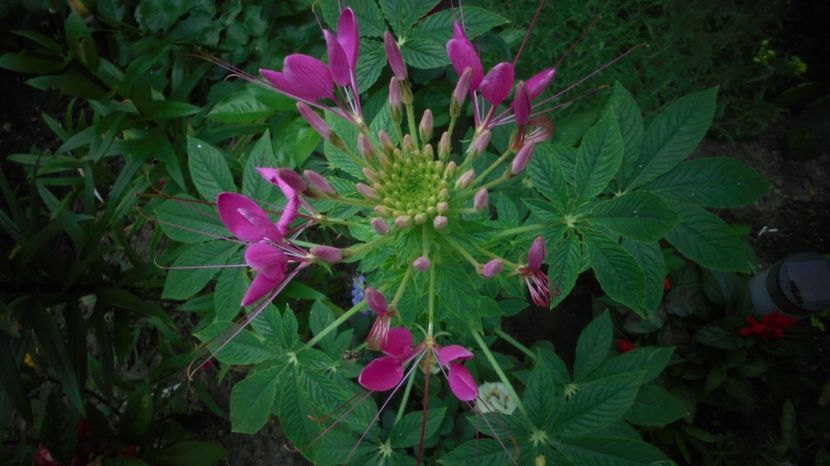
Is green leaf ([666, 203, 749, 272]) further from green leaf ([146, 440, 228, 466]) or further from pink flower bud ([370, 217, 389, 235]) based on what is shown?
green leaf ([146, 440, 228, 466])

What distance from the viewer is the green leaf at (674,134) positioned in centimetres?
117

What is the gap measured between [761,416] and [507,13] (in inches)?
89.3

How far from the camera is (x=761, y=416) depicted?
2.32m

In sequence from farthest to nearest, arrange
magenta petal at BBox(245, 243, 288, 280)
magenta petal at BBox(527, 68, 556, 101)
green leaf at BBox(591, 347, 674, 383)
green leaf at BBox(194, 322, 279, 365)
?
green leaf at BBox(591, 347, 674, 383) → green leaf at BBox(194, 322, 279, 365) → magenta petal at BBox(527, 68, 556, 101) → magenta petal at BBox(245, 243, 288, 280)

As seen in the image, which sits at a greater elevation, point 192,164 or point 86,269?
point 192,164

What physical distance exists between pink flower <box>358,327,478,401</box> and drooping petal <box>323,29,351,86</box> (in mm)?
516

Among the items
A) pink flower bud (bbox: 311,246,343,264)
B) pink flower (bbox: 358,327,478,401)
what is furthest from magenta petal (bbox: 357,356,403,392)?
pink flower bud (bbox: 311,246,343,264)

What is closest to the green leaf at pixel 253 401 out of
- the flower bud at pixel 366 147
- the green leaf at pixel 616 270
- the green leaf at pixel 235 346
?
the green leaf at pixel 235 346

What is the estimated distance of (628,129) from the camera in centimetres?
123

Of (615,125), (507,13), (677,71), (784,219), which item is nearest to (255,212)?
(615,125)

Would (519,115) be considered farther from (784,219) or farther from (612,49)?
(784,219)

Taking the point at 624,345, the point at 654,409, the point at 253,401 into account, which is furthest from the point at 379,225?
the point at 624,345

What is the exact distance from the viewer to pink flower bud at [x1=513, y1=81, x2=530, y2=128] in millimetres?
974

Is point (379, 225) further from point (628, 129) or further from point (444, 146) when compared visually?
point (628, 129)
